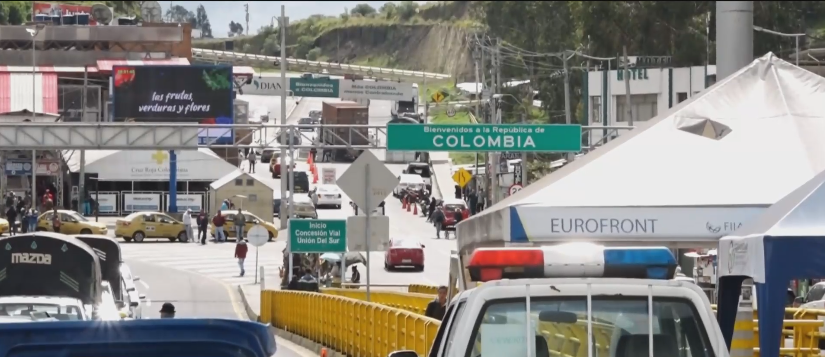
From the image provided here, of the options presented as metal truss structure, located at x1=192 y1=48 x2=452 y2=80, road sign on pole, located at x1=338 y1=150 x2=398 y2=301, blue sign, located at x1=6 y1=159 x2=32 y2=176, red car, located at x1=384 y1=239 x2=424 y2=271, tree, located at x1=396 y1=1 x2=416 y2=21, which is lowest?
red car, located at x1=384 y1=239 x2=424 y2=271

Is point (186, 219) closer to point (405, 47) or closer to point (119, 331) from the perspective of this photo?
point (119, 331)

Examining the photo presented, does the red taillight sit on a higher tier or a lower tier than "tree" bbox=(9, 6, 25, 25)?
lower

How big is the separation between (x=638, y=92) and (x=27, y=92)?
28574mm

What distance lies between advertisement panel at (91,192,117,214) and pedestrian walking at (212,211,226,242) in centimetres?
1031

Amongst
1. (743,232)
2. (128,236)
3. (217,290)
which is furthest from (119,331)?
(128,236)

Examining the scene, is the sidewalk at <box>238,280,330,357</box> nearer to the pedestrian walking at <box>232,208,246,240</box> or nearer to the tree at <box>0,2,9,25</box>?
the pedestrian walking at <box>232,208,246,240</box>

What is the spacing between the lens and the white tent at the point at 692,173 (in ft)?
40.2

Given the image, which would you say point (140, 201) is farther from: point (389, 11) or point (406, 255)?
point (389, 11)

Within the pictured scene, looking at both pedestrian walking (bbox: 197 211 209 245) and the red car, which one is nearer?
the red car

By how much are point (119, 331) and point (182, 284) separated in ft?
122

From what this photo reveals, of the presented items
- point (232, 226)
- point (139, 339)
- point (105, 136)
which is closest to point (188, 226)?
point (232, 226)

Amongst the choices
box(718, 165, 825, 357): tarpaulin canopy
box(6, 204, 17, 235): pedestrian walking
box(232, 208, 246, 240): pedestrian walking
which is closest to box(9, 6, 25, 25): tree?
box(232, 208, 246, 240): pedestrian walking

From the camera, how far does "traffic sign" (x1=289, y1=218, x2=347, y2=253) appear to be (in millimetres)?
30125

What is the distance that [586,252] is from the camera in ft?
23.6
